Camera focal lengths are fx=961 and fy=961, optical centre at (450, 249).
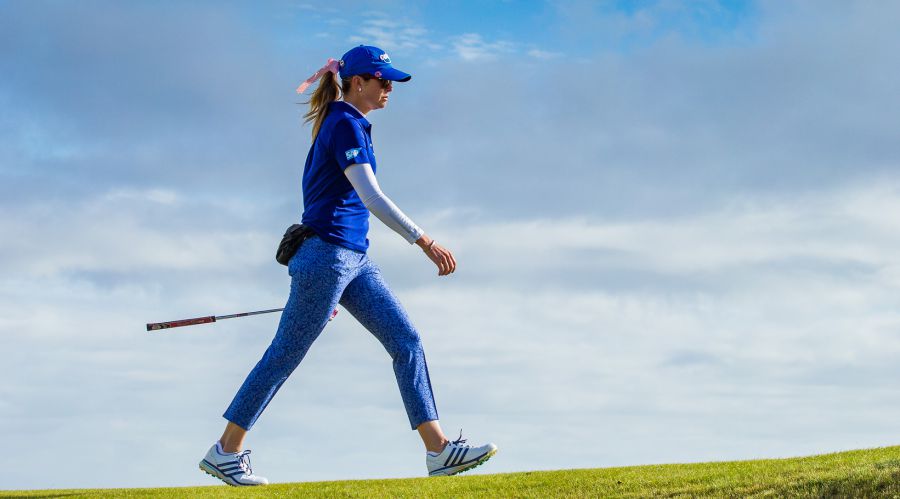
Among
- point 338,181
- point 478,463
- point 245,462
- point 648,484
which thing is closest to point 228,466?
point 245,462

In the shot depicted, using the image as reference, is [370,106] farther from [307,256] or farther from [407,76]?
[307,256]

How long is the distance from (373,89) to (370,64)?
0.17 metres

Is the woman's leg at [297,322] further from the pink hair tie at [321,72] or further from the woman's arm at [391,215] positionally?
the pink hair tie at [321,72]

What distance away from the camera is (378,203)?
5984 mm

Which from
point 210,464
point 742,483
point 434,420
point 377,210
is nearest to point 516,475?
point 742,483

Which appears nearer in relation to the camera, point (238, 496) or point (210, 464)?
point (210, 464)

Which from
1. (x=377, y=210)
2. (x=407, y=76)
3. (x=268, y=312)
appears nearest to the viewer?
(x=377, y=210)

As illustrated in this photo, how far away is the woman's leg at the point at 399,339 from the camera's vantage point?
21.1 ft

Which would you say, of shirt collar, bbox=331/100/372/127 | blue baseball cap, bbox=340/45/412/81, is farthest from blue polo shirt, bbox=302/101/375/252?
blue baseball cap, bbox=340/45/412/81

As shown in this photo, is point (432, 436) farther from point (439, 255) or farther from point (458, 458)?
point (439, 255)

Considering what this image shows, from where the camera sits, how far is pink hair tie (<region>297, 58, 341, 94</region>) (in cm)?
664

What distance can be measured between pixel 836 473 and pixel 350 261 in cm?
434

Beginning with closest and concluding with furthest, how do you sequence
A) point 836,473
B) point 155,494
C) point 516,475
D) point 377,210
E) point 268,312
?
1. point 377,210
2. point 268,312
3. point 836,473
4. point 155,494
5. point 516,475

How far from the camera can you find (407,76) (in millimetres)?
6434
